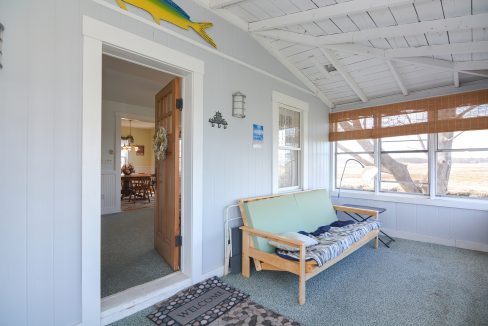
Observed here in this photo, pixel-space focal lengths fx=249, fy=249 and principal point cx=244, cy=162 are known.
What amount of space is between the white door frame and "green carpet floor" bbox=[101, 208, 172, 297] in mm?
283

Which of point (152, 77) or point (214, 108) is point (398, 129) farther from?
point (152, 77)

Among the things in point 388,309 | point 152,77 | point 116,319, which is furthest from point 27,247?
point 152,77

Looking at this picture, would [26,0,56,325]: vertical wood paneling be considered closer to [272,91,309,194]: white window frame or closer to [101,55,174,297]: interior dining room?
[101,55,174,297]: interior dining room

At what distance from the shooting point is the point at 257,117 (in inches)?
124

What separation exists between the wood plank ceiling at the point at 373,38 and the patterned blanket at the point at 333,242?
2.10 m

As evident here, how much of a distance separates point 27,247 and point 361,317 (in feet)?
8.01

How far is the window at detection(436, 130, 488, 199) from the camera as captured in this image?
11.7ft

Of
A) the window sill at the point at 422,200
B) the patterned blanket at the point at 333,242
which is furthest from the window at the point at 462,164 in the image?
the patterned blanket at the point at 333,242

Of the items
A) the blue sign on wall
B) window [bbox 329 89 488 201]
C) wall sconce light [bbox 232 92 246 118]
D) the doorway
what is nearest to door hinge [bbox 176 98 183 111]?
the doorway

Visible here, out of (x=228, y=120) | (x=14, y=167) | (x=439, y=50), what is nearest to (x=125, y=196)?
(x=228, y=120)

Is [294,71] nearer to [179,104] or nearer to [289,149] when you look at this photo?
[289,149]

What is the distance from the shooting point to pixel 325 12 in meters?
2.43

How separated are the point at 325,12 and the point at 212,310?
291 cm

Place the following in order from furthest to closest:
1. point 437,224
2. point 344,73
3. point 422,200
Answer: point 422,200 < point 437,224 < point 344,73
